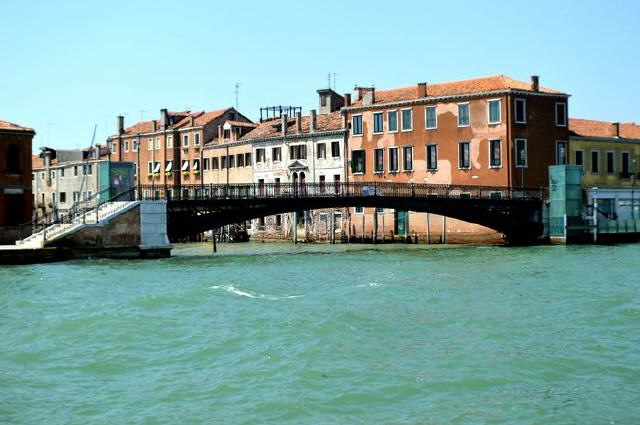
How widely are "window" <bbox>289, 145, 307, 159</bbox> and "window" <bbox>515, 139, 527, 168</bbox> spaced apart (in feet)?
64.0

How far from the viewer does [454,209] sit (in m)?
53.3

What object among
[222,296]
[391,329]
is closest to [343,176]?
[222,296]

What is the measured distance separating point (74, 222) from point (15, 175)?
718cm

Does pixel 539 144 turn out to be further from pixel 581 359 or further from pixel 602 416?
pixel 602 416

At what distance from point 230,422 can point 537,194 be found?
46.5 m

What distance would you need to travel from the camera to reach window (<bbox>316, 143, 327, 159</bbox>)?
236 ft

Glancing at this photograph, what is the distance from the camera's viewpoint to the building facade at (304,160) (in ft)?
230

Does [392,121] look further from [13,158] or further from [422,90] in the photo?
[13,158]

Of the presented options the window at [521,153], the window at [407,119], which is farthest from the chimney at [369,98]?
the window at [521,153]

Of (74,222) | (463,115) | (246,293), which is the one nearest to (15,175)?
A: (74,222)

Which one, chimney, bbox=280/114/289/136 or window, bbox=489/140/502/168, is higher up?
chimney, bbox=280/114/289/136

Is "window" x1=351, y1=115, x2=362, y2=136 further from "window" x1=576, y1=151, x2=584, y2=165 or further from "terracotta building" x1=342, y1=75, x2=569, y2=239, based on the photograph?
"window" x1=576, y1=151, x2=584, y2=165

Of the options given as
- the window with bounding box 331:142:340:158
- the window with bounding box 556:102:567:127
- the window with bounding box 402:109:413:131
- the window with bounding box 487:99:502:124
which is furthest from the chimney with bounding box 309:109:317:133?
the window with bounding box 556:102:567:127

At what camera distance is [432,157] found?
63.3m
